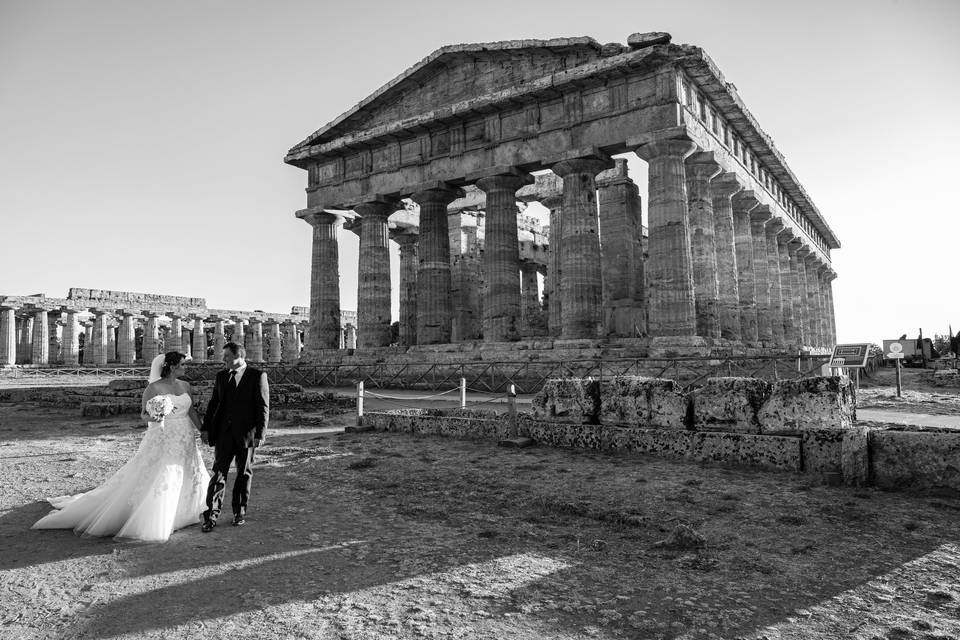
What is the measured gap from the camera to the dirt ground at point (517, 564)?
120 inches

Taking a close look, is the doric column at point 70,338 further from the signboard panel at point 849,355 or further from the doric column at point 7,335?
the signboard panel at point 849,355

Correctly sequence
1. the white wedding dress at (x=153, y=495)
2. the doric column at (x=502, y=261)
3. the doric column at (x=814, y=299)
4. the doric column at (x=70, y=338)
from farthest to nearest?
the doric column at (x=70, y=338) → the doric column at (x=814, y=299) → the doric column at (x=502, y=261) → the white wedding dress at (x=153, y=495)

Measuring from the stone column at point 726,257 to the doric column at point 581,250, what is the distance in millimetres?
5606

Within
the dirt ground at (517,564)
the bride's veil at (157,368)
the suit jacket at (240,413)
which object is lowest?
the dirt ground at (517,564)

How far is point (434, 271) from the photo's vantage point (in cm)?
2539

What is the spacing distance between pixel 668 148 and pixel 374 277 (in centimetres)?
1397

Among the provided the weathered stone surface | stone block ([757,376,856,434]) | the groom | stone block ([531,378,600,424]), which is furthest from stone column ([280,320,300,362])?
the weathered stone surface

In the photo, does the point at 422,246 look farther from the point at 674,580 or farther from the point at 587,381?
the point at 674,580

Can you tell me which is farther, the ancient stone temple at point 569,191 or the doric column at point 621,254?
the doric column at point 621,254

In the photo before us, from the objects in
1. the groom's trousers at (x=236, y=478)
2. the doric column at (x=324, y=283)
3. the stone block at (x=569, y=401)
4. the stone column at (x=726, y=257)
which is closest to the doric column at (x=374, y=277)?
the doric column at (x=324, y=283)

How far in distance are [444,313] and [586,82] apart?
1090 centimetres

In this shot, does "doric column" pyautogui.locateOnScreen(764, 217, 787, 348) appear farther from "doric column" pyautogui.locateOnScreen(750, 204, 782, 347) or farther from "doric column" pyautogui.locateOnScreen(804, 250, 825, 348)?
"doric column" pyautogui.locateOnScreen(804, 250, 825, 348)

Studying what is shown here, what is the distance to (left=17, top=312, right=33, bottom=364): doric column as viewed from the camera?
52.1m

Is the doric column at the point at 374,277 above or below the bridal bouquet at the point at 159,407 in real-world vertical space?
above
